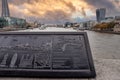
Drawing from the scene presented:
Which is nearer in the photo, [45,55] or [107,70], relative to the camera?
[45,55]

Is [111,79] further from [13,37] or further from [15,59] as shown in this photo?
[13,37]

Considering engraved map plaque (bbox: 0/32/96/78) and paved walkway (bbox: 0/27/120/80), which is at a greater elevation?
engraved map plaque (bbox: 0/32/96/78)

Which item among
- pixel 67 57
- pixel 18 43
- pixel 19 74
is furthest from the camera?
pixel 18 43

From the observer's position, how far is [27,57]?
436cm

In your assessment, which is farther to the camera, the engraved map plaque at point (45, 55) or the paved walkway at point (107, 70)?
the paved walkway at point (107, 70)

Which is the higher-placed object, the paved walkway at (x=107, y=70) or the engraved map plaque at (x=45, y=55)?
the engraved map plaque at (x=45, y=55)

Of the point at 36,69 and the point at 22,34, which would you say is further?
the point at 22,34

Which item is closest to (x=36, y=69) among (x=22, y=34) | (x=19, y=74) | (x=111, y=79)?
(x=19, y=74)

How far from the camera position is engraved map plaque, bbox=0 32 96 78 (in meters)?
4.05

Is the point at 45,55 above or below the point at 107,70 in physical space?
above

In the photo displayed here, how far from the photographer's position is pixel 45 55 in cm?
435

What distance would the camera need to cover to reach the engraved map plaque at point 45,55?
4.05 metres

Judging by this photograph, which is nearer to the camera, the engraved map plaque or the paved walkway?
the engraved map plaque

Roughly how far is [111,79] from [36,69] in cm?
143
